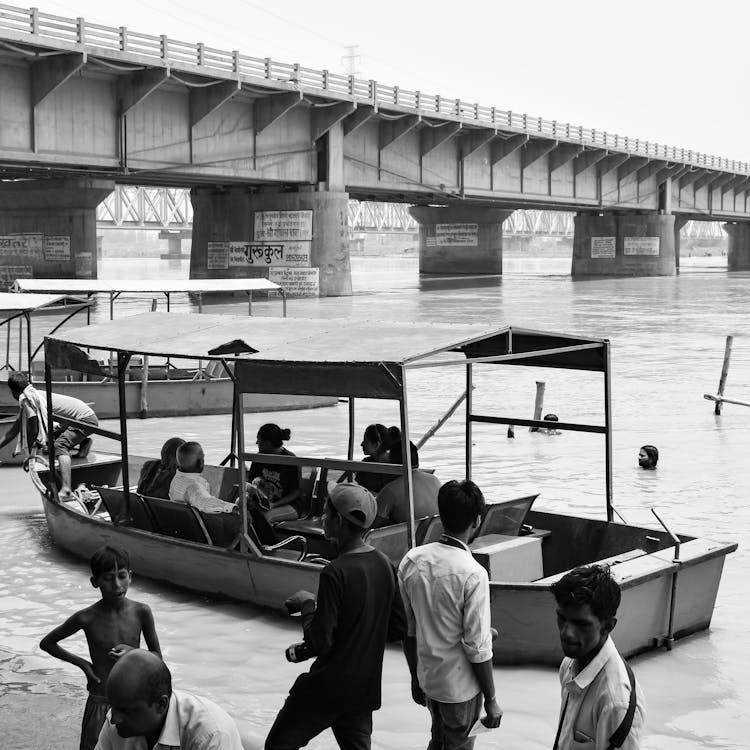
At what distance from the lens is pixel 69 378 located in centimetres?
2289

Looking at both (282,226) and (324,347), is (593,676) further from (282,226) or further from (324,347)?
(282,226)

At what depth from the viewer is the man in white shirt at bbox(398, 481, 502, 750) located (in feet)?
17.7

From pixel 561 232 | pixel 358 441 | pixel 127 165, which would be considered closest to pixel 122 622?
pixel 358 441

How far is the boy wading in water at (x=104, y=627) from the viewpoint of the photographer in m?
5.97

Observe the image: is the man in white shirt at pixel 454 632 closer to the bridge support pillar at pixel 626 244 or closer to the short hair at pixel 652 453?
the short hair at pixel 652 453

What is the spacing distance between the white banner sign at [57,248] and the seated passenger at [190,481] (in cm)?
4449

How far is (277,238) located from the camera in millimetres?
51062

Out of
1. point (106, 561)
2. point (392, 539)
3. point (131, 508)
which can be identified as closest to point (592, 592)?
point (106, 561)

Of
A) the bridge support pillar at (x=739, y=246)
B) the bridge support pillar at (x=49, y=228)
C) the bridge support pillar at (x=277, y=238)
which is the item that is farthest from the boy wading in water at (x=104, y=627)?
the bridge support pillar at (x=739, y=246)

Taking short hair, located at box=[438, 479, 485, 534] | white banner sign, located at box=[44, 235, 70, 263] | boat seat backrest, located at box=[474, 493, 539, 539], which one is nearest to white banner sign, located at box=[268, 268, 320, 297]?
white banner sign, located at box=[44, 235, 70, 263]

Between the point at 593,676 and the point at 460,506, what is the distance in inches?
51.7

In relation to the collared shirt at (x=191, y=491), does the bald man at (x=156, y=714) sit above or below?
above

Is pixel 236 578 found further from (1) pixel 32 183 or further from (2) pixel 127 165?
(1) pixel 32 183

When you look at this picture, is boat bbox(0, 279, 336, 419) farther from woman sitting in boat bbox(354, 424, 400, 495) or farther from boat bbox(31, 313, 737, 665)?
woman sitting in boat bbox(354, 424, 400, 495)
